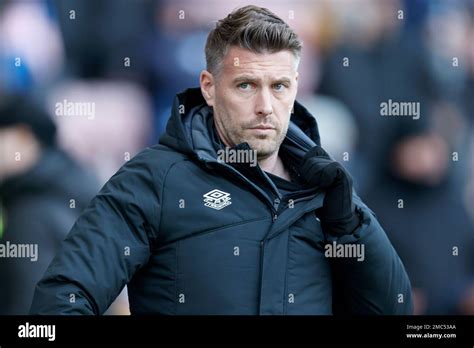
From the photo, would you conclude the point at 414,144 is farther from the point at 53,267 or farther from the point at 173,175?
the point at 53,267

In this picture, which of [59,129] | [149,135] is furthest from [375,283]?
[59,129]

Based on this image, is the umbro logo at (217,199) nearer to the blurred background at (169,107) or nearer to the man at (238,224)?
the man at (238,224)

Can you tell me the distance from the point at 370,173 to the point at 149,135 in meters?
0.68

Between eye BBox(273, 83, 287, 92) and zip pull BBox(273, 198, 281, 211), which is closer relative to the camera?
zip pull BBox(273, 198, 281, 211)

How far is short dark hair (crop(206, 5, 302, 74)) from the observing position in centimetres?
262

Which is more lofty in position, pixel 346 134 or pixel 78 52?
pixel 78 52

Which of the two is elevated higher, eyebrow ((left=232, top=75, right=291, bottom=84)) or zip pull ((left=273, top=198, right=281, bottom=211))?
eyebrow ((left=232, top=75, right=291, bottom=84))

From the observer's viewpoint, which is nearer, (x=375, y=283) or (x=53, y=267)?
(x=53, y=267)

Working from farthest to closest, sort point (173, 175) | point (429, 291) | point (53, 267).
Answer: point (429, 291)
point (173, 175)
point (53, 267)

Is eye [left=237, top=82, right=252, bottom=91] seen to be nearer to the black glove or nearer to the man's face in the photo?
the man's face

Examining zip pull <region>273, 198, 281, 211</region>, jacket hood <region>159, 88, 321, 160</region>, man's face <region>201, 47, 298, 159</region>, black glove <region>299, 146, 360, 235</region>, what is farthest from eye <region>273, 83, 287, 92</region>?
zip pull <region>273, 198, 281, 211</region>

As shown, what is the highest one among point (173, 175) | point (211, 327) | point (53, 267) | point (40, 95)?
point (40, 95)

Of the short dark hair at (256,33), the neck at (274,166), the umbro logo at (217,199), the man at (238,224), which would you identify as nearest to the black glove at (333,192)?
the man at (238,224)

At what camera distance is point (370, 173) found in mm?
3098
